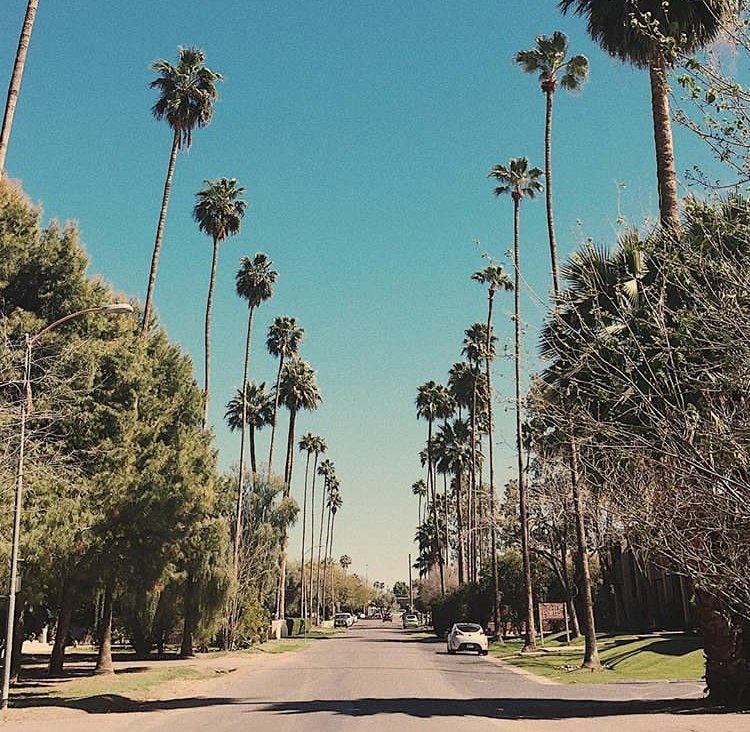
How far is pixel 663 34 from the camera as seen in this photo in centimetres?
1716

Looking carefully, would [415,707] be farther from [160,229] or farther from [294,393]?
[294,393]

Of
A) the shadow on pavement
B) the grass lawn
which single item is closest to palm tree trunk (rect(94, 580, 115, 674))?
the shadow on pavement

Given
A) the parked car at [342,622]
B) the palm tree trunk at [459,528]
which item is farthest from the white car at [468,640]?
the parked car at [342,622]

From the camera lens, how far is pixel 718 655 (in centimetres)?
1659

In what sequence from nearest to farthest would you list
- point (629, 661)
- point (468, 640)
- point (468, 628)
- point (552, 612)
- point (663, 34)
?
point (663, 34)
point (629, 661)
point (468, 640)
point (468, 628)
point (552, 612)

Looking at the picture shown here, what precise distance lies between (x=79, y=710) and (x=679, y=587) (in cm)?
3172

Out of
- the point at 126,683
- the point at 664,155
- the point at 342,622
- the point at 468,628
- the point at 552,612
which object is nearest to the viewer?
the point at 664,155

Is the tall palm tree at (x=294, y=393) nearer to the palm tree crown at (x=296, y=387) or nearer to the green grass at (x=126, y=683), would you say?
the palm tree crown at (x=296, y=387)

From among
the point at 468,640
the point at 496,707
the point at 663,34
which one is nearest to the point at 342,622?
the point at 468,640

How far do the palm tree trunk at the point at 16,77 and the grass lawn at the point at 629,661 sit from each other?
2168 centimetres

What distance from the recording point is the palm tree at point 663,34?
17.8 metres

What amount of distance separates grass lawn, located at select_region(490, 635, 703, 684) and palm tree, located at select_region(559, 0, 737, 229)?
1466 centimetres

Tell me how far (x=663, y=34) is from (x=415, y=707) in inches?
593

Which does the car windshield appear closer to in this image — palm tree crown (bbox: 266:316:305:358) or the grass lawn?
the grass lawn
